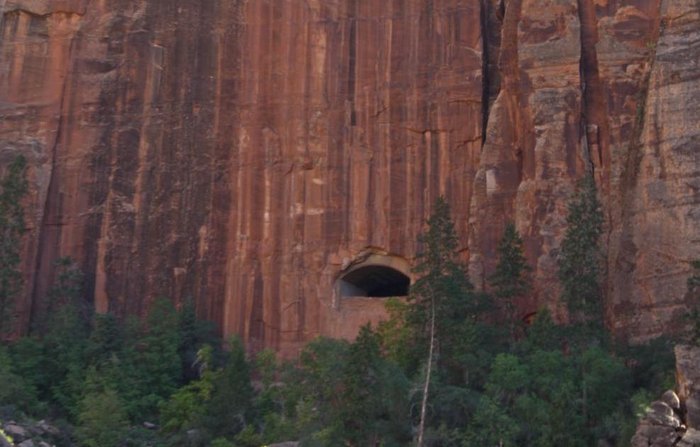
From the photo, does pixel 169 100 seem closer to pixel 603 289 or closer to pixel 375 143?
pixel 375 143

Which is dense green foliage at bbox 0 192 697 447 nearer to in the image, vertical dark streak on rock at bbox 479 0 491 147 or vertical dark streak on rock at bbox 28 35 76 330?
vertical dark streak on rock at bbox 28 35 76 330

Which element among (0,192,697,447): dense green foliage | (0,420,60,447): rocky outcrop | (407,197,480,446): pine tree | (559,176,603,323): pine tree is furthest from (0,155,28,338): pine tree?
(559,176,603,323): pine tree

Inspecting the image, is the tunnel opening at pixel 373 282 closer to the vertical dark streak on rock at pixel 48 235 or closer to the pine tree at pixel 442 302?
the pine tree at pixel 442 302

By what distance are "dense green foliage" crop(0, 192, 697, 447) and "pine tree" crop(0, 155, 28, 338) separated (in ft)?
3.62

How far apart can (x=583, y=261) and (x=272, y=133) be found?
38.6 ft

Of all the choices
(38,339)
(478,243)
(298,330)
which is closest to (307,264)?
(298,330)

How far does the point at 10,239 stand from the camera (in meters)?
39.6

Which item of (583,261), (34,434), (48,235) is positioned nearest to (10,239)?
(48,235)

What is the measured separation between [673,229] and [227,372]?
39.7 feet

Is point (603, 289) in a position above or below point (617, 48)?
below

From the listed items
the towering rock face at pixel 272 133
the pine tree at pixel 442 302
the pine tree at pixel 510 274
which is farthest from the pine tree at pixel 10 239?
the pine tree at pixel 510 274

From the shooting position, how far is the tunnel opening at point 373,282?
41719 millimetres

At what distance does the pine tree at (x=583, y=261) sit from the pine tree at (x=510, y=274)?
1.11 metres

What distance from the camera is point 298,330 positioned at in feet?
134
